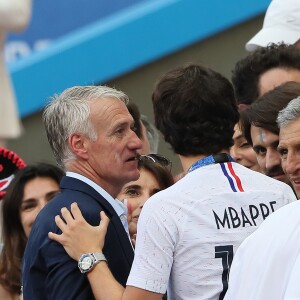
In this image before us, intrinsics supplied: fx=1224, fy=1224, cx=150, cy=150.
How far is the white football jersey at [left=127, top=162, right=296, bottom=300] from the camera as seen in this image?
13.2 feet

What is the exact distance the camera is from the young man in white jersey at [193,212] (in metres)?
4.03

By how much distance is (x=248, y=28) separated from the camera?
8773mm

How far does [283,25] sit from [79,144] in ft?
7.27

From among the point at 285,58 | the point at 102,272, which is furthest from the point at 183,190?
the point at 285,58

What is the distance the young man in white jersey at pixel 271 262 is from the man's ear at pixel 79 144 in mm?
1130

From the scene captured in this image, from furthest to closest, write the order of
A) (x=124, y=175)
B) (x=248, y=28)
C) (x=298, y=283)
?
(x=248, y=28) → (x=124, y=175) → (x=298, y=283)

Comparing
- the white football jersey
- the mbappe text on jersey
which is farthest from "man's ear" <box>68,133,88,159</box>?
the mbappe text on jersey

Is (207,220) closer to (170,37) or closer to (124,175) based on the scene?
(124,175)

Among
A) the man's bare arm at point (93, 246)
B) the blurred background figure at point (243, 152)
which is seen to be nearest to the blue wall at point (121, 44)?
the blurred background figure at point (243, 152)

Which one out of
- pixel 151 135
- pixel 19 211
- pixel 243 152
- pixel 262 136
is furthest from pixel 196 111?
pixel 19 211

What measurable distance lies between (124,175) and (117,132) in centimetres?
17

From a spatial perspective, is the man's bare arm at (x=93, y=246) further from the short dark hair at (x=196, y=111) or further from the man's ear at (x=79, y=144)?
the short dark hair at (x=196, y=111)

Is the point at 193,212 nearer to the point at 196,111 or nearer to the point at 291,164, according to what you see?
the point at 196,111

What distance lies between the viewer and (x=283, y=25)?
6.29 m
